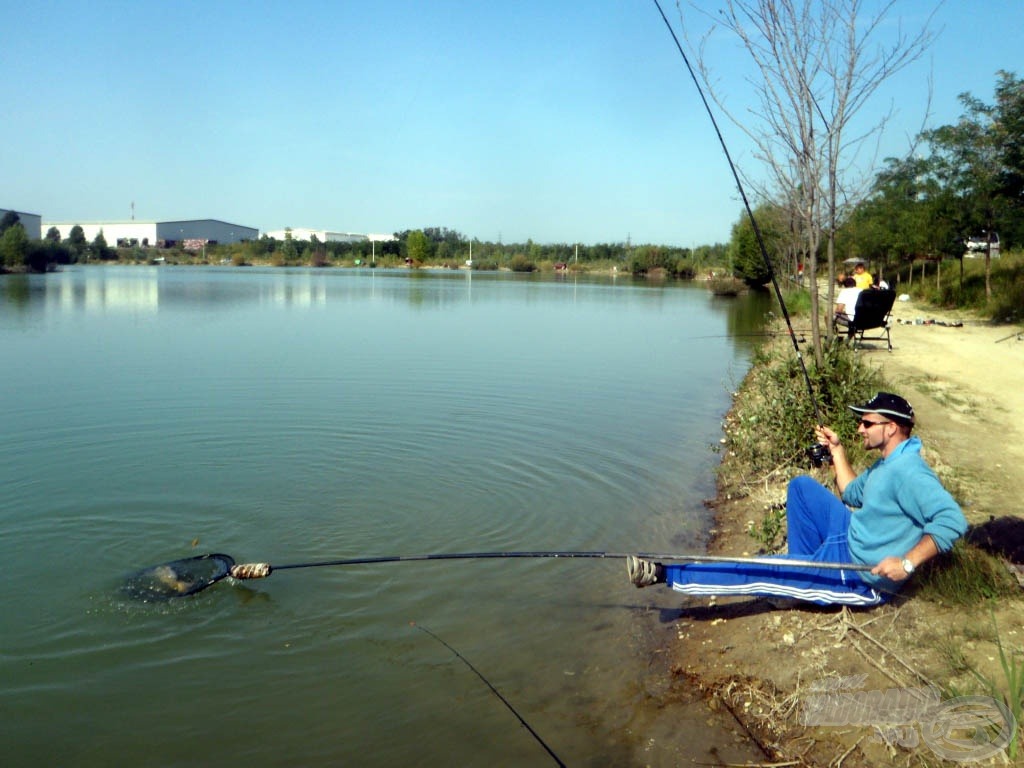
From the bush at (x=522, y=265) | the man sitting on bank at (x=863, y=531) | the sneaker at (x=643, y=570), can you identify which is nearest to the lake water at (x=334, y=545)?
the sneaker at (x=643, y=570)

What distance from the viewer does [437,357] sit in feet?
57.1

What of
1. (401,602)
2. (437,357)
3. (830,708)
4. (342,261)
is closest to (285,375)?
(437,357)

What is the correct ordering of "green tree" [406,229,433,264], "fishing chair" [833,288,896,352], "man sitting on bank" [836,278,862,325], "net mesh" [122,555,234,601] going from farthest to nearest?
"green tree" [406,229,433,264], "man sitting on bank" [836,278,862,325], "fishing chair" [833,288,896,352], "net mesh" [122,555,234,601]

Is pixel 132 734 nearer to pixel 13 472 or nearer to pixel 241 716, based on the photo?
pixel 241 716

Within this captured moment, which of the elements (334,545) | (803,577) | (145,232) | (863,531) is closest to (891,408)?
(863,531)

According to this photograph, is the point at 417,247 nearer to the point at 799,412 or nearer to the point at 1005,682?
the point at 799,412

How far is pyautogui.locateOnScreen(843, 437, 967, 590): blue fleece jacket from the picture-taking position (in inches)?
150

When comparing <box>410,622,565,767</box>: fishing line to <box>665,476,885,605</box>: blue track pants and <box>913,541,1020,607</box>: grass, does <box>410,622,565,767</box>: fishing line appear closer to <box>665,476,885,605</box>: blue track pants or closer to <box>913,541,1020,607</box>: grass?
<box>665,476,885,605</box>: blue track pants

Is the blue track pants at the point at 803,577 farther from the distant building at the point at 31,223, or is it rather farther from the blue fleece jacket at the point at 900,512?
the distant building at the point at 31,223

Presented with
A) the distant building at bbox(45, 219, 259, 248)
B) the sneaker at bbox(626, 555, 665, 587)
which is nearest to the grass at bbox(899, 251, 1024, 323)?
the sneaker at bbox(626, 555, 665, 587)

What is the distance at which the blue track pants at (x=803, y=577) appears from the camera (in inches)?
172

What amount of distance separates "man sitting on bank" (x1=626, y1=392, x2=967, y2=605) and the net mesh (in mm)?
3199
